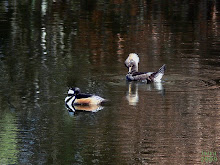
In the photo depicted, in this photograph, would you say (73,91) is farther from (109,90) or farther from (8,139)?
(8,139)

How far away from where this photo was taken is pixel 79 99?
1619cm

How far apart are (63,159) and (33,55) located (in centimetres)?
1077

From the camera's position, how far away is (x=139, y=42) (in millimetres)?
25562

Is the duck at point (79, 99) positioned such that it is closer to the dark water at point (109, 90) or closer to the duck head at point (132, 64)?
the dark water at point (109, 90)

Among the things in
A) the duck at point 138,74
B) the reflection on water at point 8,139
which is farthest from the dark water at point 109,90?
the duck at point 138,74

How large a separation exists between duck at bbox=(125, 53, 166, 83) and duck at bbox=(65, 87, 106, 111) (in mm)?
2638

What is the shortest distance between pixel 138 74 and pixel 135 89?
40.1 inches

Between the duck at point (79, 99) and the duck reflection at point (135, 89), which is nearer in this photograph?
the duck at point (79, 99)

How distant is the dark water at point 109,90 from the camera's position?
12.6 metres

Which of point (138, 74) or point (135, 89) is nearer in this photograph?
point (135, 89)

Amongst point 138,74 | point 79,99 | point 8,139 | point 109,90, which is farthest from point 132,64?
point 8,139

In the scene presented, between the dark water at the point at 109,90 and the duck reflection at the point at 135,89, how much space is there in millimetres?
26

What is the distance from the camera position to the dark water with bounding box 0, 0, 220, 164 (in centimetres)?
1261

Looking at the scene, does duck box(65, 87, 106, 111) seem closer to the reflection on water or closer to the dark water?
the dark water
